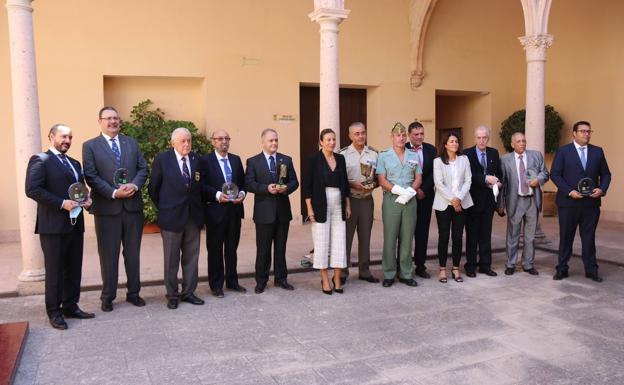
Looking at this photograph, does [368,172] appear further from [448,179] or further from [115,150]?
[115,150]

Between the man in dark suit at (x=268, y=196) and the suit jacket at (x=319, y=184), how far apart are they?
0.63 feet

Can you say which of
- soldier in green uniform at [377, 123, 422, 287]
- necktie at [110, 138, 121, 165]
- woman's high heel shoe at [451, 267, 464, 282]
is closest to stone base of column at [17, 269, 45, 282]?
necktie at [110, 138, 121, 165]

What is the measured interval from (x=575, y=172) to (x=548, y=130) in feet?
18.9

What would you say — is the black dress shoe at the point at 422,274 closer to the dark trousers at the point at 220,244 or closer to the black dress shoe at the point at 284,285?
the black dress shoe at the point at 284,285

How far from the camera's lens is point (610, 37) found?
11156 mm

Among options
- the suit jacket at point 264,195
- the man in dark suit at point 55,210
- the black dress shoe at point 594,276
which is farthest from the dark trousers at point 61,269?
the black dress shoe at point 594,276

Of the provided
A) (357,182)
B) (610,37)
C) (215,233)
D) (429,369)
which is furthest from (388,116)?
(429,369)

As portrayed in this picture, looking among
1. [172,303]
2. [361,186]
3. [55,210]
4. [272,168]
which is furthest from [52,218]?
[361,186]

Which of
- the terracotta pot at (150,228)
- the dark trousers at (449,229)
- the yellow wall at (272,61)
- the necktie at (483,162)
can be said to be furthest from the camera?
the terracotta pot at (150,228)

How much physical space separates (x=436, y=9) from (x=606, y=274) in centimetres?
692

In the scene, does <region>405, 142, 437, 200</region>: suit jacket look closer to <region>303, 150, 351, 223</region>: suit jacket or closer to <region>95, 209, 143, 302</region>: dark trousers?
<region>303, 150, 351, 223</region>: suit jacket

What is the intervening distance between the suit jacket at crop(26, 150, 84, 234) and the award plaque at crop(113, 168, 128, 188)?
36 cm

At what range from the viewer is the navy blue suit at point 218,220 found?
5605 millimetres

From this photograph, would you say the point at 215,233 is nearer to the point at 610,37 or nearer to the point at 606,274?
the point at 606,274
